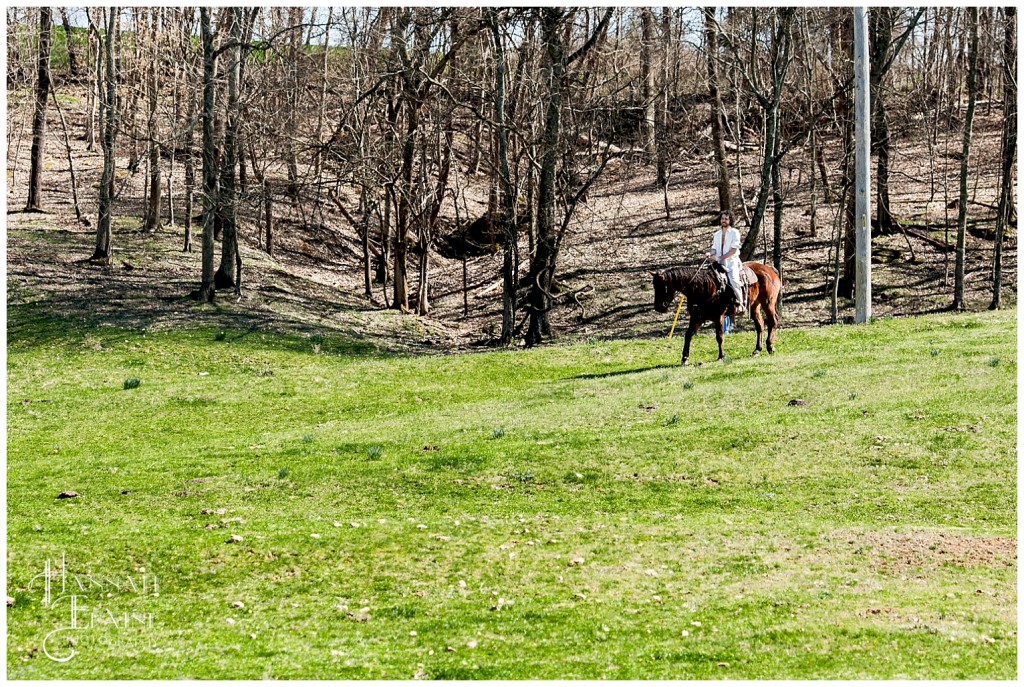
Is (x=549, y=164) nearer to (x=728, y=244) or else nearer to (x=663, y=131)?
(x=728, y=244)

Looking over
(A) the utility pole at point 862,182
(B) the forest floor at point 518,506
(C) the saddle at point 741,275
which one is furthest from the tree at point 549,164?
(C) the saddle at point 741,275

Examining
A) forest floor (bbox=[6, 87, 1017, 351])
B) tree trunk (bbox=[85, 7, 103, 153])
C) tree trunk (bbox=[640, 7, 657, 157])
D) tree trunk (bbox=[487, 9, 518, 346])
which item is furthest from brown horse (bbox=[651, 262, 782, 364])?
tree trunk (bbox=[85, 7, 103, 153])

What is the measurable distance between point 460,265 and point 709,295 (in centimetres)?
2487

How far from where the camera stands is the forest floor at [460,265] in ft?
107

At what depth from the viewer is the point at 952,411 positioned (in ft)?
53.8

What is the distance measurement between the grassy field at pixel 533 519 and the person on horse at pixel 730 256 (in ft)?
4.87

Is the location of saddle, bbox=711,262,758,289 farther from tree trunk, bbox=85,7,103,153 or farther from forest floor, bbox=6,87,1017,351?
tree trunk, bbox=85,7,103,153

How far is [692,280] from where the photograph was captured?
2070 centimetres

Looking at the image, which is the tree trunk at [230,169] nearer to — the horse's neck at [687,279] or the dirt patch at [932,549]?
the horse's neck at [687,279]

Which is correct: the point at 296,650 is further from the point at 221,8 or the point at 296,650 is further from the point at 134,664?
the point at 221,8

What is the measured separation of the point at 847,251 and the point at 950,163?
1637 centimetres

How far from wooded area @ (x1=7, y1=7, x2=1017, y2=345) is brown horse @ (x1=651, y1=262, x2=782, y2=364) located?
20.7 feet

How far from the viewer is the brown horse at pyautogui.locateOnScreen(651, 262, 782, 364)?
66.9 ft

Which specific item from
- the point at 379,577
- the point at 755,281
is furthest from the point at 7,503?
the point at 755,281
